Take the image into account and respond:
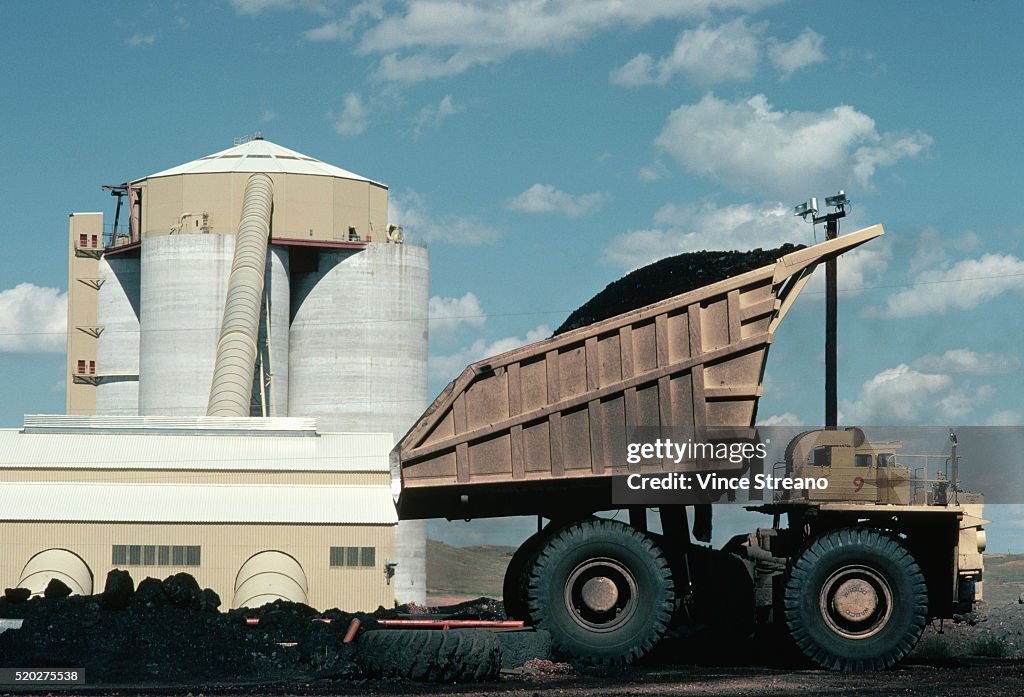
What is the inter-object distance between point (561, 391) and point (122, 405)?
43129mm

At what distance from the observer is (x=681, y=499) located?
1708 centimetres

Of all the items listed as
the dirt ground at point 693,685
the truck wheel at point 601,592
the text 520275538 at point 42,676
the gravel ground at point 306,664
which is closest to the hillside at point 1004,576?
the gravel ground at point 306,664

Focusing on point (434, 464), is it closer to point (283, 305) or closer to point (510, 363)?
point (510, 363)

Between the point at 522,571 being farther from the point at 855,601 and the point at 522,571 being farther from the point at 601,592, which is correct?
the point at 855,601

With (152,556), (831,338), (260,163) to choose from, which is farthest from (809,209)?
(260,163)

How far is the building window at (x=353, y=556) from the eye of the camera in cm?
3497

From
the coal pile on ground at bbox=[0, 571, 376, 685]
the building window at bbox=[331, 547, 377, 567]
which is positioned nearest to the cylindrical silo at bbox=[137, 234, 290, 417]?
the building window at bbox=[331, 547, 377, 567]

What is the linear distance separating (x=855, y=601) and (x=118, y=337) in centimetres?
4610

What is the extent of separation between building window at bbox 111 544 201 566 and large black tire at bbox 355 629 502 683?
20341 millimetres

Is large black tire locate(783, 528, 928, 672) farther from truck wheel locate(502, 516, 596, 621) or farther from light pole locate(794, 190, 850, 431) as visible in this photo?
light pole locate(794, 190, 850, 431)

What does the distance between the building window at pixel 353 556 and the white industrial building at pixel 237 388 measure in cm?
4

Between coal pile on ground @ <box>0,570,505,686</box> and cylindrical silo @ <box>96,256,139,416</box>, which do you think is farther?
cylindrical silo @ <box>96,256,139,416</box>

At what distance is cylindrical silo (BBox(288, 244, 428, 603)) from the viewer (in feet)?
177

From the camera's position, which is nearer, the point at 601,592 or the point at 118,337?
the point at 601,592
